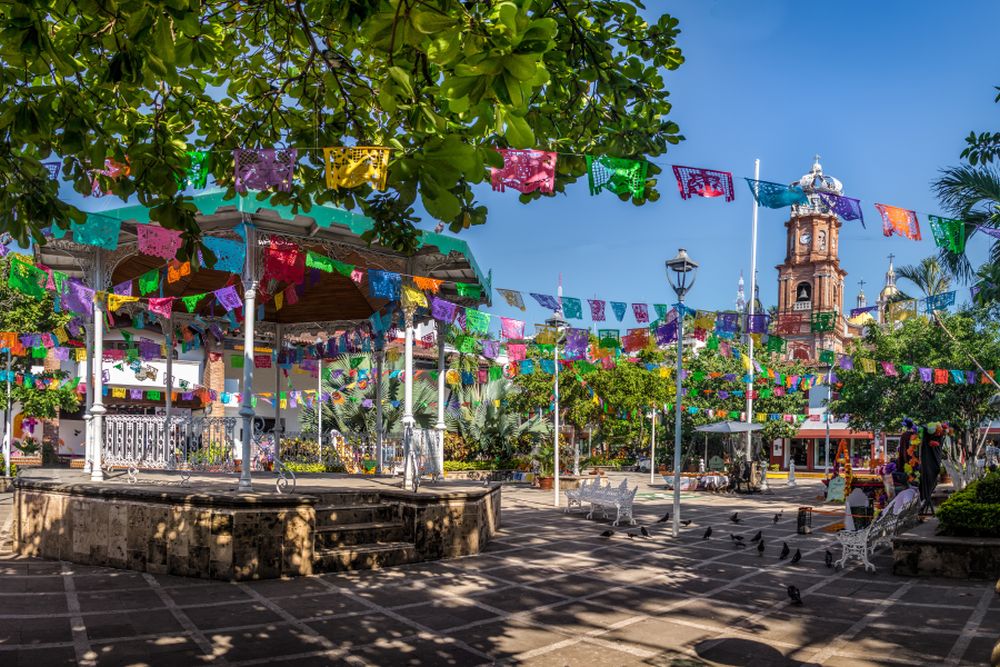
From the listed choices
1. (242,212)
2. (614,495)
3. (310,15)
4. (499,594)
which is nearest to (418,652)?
(499,594)

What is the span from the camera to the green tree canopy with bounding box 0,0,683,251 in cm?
299

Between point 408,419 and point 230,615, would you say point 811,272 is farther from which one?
point 230,615

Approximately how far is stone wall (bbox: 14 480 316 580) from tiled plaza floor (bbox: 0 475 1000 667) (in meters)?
0.22

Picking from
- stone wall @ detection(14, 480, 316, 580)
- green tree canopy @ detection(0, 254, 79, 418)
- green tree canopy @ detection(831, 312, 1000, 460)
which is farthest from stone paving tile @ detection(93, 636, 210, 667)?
green tree canopy @ detection(831, 312, 1000, 460)

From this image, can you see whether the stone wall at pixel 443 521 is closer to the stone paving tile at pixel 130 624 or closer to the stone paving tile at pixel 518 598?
the stone paving tile at pixel 518 598

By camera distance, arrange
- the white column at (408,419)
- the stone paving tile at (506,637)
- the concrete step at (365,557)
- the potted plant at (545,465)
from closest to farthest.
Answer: the stone paving tile at (506,637) < the concrete step at (365,557) < the white column at (408,419) < the potted plant at (545,465)

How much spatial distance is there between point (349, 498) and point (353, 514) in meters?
0.28

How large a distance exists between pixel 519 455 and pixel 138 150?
25397 mm

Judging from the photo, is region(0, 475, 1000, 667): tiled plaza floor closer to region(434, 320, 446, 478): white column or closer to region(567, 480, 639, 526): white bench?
region(434, 320, 446, 478): white column

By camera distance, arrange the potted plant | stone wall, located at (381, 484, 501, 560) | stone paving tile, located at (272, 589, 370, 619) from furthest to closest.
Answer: the potted plant
stone wall, located at (381, 484, 501, 560)
stone paving tile, located at (272, 589, 370, 619)

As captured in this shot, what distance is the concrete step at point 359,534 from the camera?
9375mm

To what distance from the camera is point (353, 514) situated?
999 cm

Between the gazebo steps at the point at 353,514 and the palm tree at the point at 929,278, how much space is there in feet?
73.8

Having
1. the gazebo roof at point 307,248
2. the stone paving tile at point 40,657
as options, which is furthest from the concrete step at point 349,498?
the stone paving tile at point 40,657
